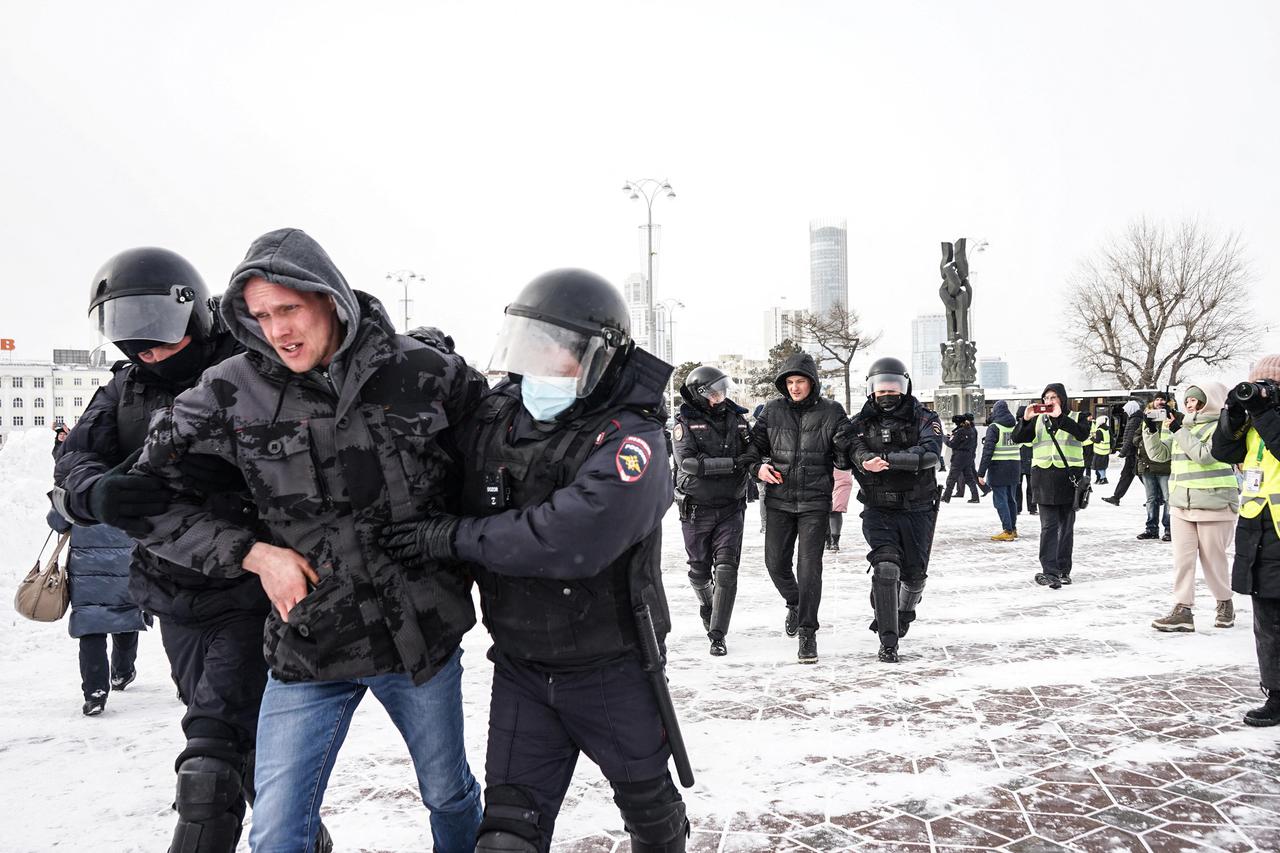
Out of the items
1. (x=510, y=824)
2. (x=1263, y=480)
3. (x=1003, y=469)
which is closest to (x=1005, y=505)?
(x=1003, y=469)

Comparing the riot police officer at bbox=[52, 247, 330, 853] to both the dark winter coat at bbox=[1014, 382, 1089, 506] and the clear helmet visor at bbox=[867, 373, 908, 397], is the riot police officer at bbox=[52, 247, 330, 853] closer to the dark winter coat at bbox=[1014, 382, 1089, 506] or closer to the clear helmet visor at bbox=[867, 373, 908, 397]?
the clear helmet visor at bbox=[867, 373, 908, 397]

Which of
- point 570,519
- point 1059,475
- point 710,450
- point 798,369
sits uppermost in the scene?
point 798,369

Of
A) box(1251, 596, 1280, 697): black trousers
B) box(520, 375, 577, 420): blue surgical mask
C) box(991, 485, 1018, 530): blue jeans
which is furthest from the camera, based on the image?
box(991, 485, 1018, 530): blue jeans

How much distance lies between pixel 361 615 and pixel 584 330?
3.16 feet

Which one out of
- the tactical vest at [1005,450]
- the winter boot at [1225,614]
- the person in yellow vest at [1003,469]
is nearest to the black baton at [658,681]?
the winter boot at [1225,614]

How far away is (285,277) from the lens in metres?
2.34

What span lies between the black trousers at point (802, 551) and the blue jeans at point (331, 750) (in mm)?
3793

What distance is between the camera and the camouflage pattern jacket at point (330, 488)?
2309mm

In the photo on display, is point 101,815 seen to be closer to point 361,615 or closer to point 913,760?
point 361,615

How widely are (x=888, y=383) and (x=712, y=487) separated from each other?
1472 millimetres

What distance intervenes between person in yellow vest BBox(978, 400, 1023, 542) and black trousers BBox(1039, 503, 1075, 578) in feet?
10.8

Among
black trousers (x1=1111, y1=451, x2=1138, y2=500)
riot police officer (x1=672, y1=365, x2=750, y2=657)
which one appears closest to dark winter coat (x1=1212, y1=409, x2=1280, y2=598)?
riot police officer (x1=672, y1=365, x2=750, y2=657)

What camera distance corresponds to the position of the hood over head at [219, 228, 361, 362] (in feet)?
7.69

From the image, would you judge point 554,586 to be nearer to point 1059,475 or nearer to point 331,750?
point 331,750
